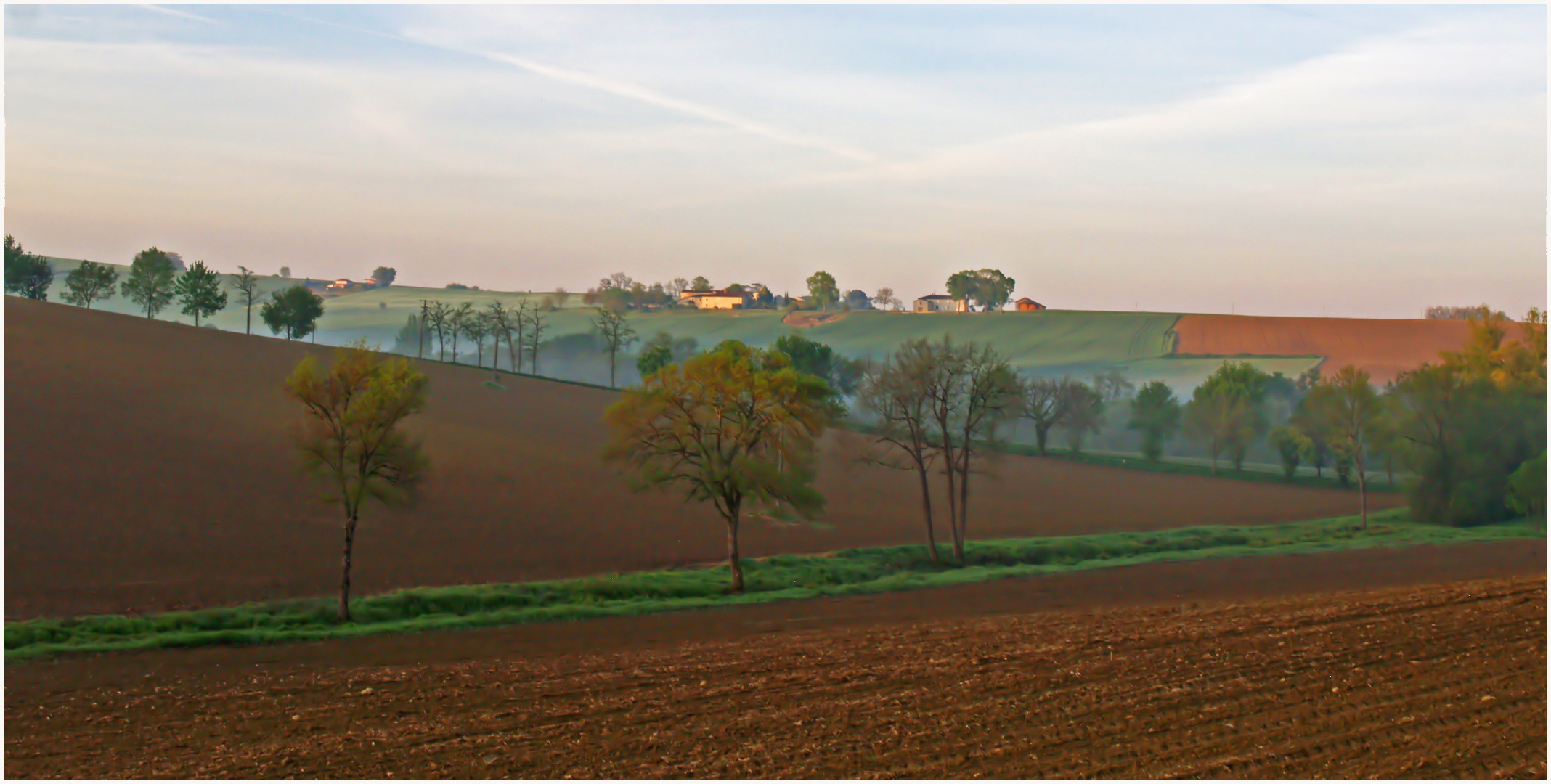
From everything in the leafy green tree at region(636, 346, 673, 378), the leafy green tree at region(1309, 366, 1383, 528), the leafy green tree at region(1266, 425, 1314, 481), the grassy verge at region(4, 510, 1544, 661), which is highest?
the leafy green tree at region(636, 346, 673, 378)

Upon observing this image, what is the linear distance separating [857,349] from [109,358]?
10537cm

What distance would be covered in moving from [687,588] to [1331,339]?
122 m

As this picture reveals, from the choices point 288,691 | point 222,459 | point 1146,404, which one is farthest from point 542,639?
point 1146,404

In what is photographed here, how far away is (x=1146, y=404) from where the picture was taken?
96000 millimetres

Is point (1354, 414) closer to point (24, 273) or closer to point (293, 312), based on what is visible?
point (293, 312)

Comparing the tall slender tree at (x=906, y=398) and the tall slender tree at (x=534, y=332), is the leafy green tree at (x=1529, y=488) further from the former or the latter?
the tall slender tree at (x=534, y=332)

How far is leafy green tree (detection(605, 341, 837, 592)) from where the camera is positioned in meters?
33.5

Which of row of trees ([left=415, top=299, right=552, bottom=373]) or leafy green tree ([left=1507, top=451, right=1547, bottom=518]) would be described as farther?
row of trees ([left=415, top=299, right=552, bottom=373])

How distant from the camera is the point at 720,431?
115 ft

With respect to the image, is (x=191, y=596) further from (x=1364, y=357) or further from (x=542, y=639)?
(x=1364, y=357)

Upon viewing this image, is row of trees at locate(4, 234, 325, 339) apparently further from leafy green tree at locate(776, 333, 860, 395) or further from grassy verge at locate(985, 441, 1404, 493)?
grassy verge at locate(985, 441, 1404, 493)

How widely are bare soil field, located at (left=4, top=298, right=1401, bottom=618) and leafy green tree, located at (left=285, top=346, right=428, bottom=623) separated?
475cm

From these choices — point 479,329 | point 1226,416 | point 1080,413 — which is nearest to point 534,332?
point 479,329

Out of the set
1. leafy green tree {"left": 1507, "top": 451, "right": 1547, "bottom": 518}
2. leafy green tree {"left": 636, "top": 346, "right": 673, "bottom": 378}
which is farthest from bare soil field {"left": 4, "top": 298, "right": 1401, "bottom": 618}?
leafy green tree {"left": 1507, "top": 451, "right": 1547, "bottom": 518}
